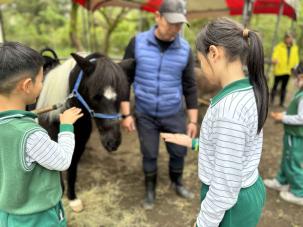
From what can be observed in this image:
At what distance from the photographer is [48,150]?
1363 millimetres

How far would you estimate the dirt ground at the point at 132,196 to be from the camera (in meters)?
2.93

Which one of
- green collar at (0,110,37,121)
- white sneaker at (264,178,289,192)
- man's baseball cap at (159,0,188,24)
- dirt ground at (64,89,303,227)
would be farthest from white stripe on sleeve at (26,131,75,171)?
white sneaker at (264,178,289,192)

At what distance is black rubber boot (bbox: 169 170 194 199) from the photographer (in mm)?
3297

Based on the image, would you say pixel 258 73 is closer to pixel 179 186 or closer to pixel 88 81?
pixel 88 81

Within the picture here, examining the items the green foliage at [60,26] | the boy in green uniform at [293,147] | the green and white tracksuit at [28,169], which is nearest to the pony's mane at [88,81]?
the green and white tracksuit at [28,169]

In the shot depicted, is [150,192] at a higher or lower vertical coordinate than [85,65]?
lower

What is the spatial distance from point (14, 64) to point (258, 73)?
1.01 metres

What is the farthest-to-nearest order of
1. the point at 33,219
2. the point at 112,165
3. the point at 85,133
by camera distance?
the point at 112,165
the point at 85,133
the point at 33,219

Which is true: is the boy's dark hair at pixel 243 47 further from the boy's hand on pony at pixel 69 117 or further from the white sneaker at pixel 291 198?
the white sneaker at pixel 291 198

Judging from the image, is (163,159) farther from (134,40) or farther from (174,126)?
(134,40)

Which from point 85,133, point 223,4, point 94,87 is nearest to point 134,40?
point 94,87

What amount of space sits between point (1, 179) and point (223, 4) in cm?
618

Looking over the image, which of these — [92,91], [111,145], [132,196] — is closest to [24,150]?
[92,91]

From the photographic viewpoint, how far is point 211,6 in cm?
671
